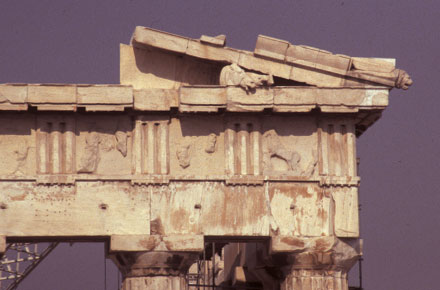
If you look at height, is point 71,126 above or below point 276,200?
above

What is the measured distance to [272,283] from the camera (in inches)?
1013

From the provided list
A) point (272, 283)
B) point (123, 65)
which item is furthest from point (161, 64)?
point (272, 283)

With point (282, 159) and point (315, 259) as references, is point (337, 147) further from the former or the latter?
point (315, 259)

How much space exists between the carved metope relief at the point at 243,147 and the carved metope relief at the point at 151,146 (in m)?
1.14

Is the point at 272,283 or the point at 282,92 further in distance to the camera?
the point at 272,283

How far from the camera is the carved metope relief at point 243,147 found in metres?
22.2

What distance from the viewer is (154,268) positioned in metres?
21.8

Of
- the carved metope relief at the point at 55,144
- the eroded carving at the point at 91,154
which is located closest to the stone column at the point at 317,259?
the eroded carving at the point at 91,154

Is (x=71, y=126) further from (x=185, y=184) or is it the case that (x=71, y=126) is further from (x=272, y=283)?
(x=272, y=283)

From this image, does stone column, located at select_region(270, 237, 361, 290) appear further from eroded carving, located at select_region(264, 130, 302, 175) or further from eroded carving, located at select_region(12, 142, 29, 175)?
eroded carving, located at select_region(12, 142, 29, 175)

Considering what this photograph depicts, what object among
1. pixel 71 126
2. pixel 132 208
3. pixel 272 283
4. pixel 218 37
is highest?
pixel 218 37

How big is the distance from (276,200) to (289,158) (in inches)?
32.8

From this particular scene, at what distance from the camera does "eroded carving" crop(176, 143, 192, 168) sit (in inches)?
872

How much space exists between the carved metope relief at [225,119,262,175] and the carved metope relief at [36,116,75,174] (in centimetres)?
285
